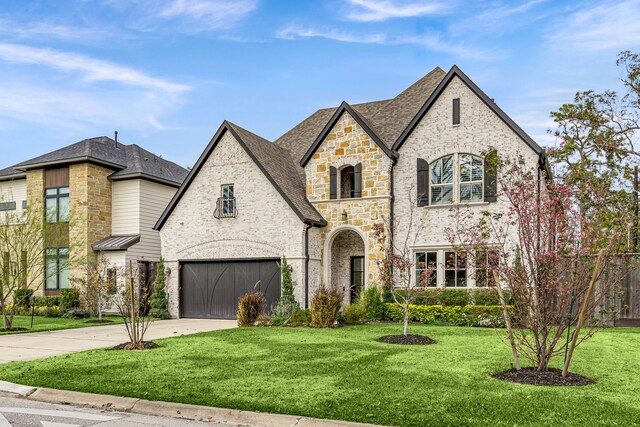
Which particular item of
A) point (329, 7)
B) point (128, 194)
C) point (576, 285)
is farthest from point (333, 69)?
point (128, 194)

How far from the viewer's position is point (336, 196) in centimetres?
2266

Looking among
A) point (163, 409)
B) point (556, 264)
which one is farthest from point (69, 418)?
point (556, 264)

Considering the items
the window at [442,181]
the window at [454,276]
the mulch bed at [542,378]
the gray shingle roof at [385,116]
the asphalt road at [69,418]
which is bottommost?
the asphalt road at [69,418]

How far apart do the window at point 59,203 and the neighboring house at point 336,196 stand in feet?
20.1

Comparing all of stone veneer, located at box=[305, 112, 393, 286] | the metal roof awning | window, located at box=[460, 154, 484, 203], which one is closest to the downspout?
stone veneer, located at box=[305, 112, 393, 286]

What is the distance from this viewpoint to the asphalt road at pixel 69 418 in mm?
6883

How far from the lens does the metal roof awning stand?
84.4 feet

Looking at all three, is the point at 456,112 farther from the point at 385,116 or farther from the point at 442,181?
the point at 385,116

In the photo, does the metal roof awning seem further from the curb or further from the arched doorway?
the curb

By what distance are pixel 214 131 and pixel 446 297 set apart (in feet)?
38.4

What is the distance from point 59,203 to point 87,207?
2.27 meters

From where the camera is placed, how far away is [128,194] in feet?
90.2

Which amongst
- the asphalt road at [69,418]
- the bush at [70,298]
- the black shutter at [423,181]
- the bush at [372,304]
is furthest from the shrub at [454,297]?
the bush at [70,298]

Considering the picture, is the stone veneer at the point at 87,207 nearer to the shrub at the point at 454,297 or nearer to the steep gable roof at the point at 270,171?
the steep gable roof at the point at 270,171
